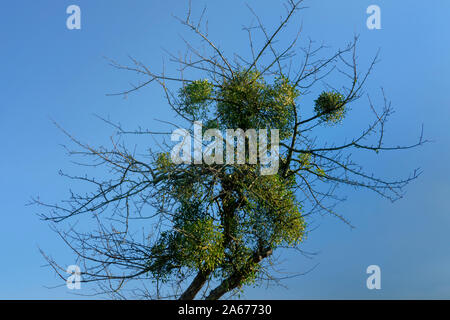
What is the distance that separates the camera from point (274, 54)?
482 cm

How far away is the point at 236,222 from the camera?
15.1 feet

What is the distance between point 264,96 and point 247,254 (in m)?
1.68

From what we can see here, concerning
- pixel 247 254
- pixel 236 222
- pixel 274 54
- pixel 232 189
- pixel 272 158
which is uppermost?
pixel 274 54

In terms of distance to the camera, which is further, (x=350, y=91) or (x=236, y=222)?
(x=350, y=91)

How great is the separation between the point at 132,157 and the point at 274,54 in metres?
1.89

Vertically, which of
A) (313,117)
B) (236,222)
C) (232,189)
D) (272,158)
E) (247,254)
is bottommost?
(247,254)
